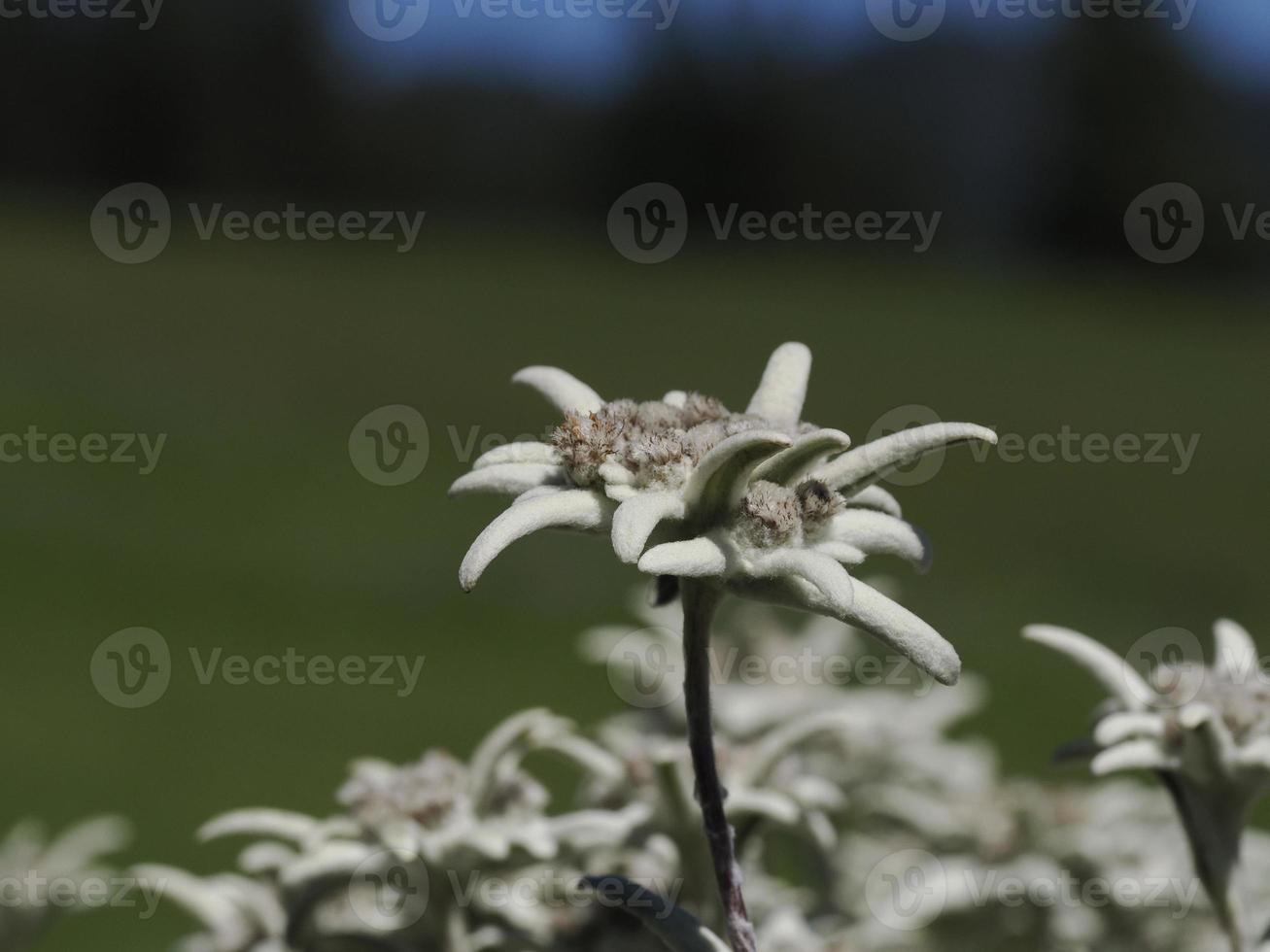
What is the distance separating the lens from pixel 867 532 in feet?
4.29

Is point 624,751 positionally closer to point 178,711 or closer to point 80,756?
point 80,756

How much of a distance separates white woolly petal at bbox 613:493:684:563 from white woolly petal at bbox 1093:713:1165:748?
614 millimetres

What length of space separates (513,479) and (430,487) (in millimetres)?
16155

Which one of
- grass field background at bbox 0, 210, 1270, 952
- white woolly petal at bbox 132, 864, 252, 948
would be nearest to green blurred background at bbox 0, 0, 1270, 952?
grass field background at bbox 0, 210, 1270, 952

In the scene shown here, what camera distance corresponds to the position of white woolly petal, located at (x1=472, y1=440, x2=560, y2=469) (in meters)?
1.41

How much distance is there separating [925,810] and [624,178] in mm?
41765

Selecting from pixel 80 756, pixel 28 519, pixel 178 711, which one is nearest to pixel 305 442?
pixel 28 519

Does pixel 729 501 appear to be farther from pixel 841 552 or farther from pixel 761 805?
pixel 761 805

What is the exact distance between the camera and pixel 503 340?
2741cm

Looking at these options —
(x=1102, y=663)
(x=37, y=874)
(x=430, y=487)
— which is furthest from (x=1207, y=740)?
(x=430, y=487)

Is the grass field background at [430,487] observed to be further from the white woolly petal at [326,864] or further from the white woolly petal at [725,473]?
the white woolly petal at [725,473]

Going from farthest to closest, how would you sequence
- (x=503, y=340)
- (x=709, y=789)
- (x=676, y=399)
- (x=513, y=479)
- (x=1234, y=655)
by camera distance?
(x=503, y=340) → (x=1234, y=655) → (x=676, y=399) → (x=513, y=479) → (x=709, y=789)

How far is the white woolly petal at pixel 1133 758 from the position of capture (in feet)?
4.91

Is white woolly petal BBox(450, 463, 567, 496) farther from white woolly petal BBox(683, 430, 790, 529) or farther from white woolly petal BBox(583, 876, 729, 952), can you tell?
white woolly petal BBox(583, 876, 729, 952)
